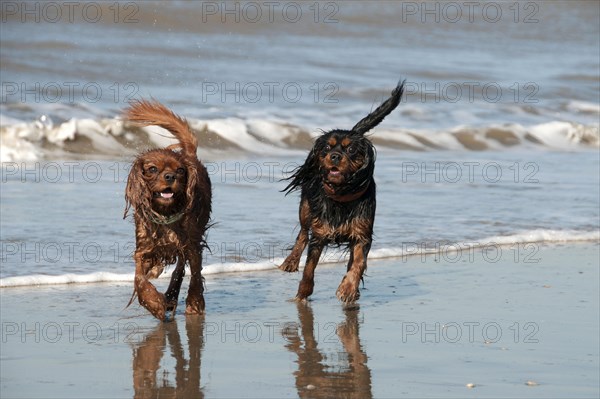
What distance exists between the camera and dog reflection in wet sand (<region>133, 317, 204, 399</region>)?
5.11 m

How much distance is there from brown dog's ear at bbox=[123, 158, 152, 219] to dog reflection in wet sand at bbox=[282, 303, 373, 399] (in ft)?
3.23

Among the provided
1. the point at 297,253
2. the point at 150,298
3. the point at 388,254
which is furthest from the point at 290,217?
the point at 150,298

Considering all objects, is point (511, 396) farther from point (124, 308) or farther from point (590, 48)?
point (590, 48)

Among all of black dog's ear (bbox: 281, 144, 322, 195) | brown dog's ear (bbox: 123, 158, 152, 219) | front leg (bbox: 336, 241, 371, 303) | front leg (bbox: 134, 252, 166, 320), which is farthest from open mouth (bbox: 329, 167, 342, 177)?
front leg (bbox: 134, 252, 166, 320)

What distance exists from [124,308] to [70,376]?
1.44m

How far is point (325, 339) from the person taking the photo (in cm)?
617

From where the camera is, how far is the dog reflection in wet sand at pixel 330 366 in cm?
514

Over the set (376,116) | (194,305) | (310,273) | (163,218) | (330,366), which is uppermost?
(376,116)

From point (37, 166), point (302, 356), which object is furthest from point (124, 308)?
point (37, 166)

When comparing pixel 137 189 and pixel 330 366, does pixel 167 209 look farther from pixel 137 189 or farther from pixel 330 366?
pixel 330 366

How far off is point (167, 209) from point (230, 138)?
26.8ft

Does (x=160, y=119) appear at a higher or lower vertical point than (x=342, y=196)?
higher

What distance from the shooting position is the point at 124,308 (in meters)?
6.73

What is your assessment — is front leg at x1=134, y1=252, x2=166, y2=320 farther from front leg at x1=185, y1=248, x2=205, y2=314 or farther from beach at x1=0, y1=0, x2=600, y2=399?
front leg at x1=185, y1=248, x2=205, y2=314
